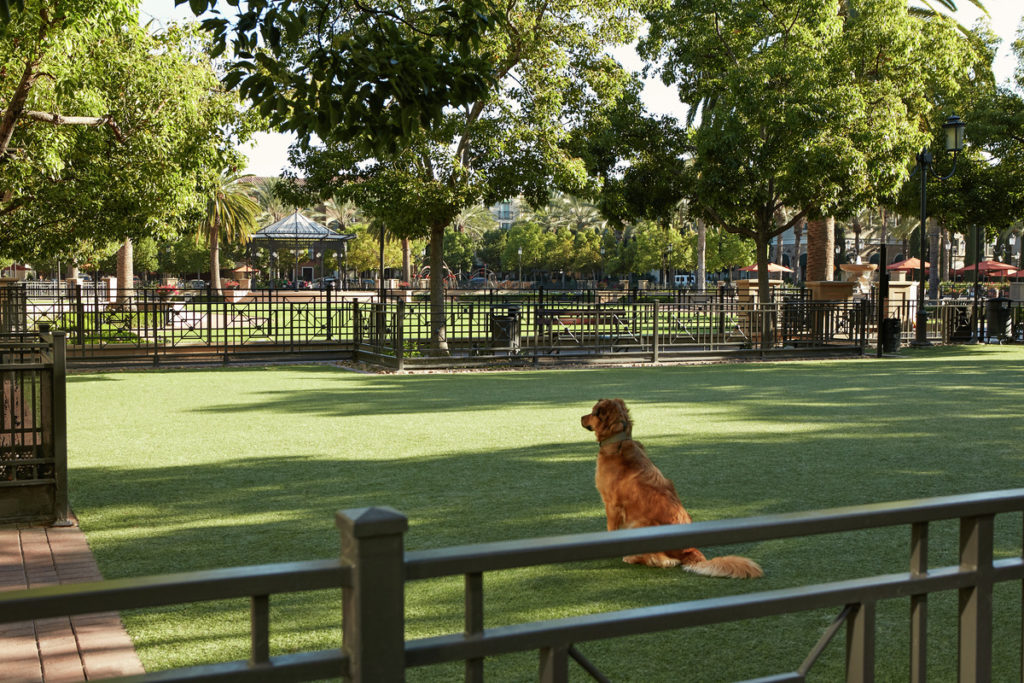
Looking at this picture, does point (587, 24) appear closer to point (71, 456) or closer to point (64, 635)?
point (71, 456)

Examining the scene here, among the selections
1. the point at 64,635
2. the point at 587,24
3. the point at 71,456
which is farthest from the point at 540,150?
the point at 64,635

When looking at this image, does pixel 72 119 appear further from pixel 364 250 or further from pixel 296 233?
pixel 364 250

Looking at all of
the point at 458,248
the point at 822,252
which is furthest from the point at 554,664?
the point at 458,248

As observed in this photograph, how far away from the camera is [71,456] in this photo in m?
8.88

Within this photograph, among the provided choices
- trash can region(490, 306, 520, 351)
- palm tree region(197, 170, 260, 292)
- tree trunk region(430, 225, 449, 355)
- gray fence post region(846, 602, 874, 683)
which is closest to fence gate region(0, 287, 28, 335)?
tree trunk region(430, 225, 449, 355)

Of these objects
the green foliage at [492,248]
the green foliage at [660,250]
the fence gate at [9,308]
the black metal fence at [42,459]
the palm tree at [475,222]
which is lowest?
the black metal fence at [42,459]

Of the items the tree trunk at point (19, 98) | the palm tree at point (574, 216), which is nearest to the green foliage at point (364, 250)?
the palm tree at point (574, 216)

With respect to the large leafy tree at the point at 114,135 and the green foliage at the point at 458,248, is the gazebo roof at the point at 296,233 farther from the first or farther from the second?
the green foliage at the point at 458,248

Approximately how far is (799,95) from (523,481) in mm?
16852

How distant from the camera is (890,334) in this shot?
21.0 meters

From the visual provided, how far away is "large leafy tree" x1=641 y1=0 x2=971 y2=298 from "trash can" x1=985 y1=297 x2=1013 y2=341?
4302 millimetres

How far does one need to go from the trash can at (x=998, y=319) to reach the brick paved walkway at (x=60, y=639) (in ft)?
78.7

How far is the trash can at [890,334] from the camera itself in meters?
21.0

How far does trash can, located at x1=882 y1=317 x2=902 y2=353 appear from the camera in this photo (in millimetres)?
20969
